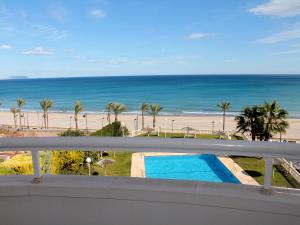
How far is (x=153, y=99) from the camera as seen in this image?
272 feet

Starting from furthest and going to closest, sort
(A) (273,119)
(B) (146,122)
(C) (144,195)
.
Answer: (B) (146,122) < (A) (273,119) < (C) (144,195)

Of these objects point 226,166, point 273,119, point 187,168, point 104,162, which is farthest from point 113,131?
point 273,119

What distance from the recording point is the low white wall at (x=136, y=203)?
1.74 meters

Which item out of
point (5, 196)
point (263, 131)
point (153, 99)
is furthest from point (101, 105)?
point (5, 196)

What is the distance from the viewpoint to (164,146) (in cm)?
178

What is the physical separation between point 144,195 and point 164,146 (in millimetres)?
339

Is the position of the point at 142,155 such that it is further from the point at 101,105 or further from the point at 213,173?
the point at 101,105

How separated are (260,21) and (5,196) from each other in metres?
106

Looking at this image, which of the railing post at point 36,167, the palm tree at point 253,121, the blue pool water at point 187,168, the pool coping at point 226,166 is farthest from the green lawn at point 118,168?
the railing post at point 36,167

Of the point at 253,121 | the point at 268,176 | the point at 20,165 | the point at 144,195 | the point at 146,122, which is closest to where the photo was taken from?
the point at 268,176

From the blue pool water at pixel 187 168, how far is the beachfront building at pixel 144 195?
48.8 ft

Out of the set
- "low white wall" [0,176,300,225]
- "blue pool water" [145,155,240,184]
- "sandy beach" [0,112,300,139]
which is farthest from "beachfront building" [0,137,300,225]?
"sandy beach" [0,112,300,139]

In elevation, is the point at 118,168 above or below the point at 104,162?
below

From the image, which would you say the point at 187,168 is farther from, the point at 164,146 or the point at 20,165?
the point at 164,146
